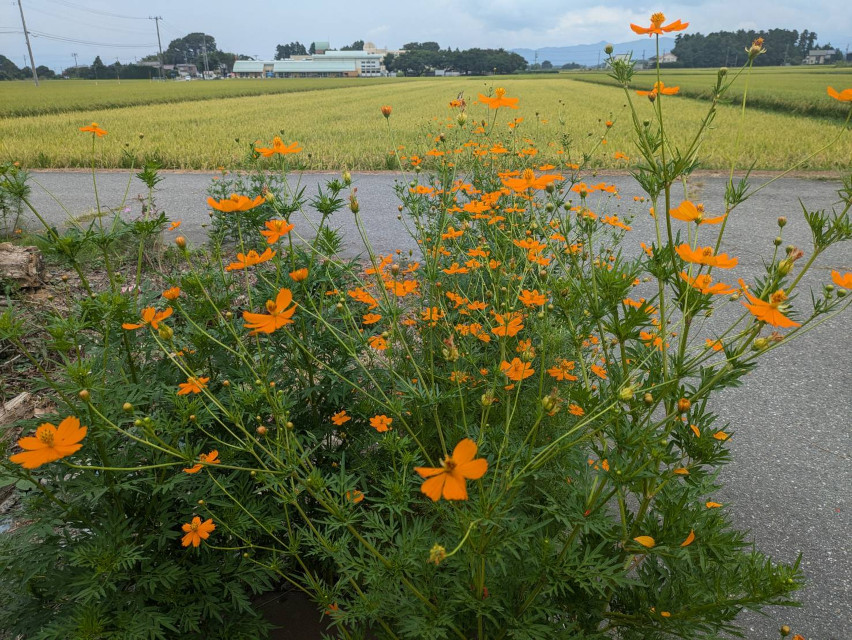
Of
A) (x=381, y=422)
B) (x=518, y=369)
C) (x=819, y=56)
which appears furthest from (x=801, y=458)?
(x=819, y=56)

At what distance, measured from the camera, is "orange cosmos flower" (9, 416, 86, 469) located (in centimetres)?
87

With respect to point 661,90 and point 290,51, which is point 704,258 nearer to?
point 661,90

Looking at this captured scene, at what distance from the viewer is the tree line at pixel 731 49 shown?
71.6 m

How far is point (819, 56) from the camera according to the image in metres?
83.9

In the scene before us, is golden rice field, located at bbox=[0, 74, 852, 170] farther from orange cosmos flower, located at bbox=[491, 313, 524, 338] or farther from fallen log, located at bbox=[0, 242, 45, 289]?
orange cosmos flower, located at bbox=[491, 313, 524, 338]

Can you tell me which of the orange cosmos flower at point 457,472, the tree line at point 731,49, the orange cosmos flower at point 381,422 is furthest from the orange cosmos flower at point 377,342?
the tree line at point 731,49

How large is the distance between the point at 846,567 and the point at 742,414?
100 centimetres

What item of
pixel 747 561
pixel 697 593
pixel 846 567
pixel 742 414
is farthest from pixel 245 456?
pixel 742 414

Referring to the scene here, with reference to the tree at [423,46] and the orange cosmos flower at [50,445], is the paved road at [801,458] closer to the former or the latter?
the orange cosmos flower at [50,445]

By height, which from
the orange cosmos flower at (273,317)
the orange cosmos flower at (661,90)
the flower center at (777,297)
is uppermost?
the orange cosmos flower at (661,90)

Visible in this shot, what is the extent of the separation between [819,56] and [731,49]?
27803 millimetres

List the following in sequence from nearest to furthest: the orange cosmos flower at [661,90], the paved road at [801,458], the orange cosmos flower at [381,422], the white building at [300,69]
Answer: the orange cosmos flower at [661,90]
the orange cosmos flower at [381,422]
the paved road at [801,458]
the white building at [300,69]

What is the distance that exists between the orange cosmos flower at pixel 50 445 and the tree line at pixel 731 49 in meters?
84.1

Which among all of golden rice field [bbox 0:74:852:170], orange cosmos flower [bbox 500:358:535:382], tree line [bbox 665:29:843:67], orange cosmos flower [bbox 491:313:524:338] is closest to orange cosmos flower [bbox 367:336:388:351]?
orange cosmos flower [bbox 491:313:524:338]
